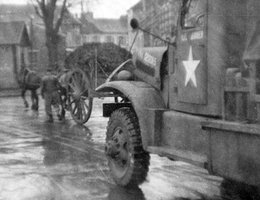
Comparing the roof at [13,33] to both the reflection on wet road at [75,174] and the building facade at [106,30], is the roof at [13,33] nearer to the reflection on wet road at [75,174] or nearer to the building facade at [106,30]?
the reflection on wet road at [75,174]

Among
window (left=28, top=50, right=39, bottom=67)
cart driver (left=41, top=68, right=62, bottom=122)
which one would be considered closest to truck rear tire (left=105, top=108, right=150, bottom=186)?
cart driver (left=41, top=68, right=62, bottom=122)

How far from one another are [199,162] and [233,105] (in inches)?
26.9

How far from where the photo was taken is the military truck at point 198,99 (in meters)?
4.31

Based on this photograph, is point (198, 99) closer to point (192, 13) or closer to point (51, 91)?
point (192, 13)

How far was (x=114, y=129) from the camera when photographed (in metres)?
6.36

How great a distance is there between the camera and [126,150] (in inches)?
239

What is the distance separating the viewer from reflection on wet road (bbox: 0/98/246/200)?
19.3 ft

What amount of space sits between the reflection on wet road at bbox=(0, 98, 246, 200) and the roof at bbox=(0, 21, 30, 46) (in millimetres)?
24926

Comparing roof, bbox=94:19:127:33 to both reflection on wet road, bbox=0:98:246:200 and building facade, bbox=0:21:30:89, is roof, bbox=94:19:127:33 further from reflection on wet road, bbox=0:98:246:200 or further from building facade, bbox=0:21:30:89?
reflection on wet road, bbox=0:98:246:200

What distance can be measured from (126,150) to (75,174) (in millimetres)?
1242

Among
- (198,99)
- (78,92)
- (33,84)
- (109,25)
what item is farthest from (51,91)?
(109,25)

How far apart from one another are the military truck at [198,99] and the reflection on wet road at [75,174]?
327mm

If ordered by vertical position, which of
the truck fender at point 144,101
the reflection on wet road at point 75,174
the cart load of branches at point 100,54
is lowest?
the reflection on wet road at point 75,174

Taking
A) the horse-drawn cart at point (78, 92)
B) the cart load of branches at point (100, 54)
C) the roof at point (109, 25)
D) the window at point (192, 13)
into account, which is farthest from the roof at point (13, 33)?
the roof at point (109, 25)
